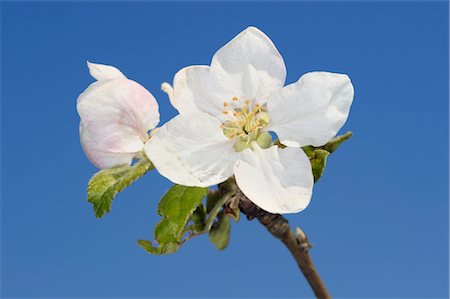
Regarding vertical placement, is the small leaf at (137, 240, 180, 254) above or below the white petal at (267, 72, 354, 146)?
below

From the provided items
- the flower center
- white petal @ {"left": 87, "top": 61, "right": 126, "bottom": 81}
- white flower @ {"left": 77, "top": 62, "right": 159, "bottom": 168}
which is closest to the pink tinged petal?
white flower @ {"left": 77, "top": 62, "right": 159, "bottom": 168}

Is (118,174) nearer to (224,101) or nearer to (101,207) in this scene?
(101,207)

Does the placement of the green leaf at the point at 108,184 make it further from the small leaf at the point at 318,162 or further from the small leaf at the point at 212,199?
the small leaf at the point at 318,162

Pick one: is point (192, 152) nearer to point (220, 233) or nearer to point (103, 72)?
point (103, 72)

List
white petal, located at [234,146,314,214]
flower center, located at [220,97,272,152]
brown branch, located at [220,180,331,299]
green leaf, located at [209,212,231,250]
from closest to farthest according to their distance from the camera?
1. white petal, located at [234,146,314,214]
2. flower center, located at [220,97,272,152]
3. brown branch, located at [220,180,331,299]
4. green leaf, located at [209,212,231,250]

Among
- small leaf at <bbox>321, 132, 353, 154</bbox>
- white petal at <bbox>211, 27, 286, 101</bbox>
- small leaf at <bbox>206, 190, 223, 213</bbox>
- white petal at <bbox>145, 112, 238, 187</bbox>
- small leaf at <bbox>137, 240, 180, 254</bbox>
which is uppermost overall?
white petal at <bbox>211, 27, 286, 101</bbox>

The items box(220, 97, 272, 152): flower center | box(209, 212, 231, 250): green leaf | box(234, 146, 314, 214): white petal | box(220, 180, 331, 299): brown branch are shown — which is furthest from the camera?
box(209, 212, 231, 250): green leaf

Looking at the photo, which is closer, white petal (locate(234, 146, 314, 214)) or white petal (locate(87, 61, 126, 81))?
white petal (locate(234, 146, 314, 214))

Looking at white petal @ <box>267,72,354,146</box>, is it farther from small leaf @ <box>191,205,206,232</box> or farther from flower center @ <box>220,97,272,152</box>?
small leaf @ <box>191,205,206,232</box>
